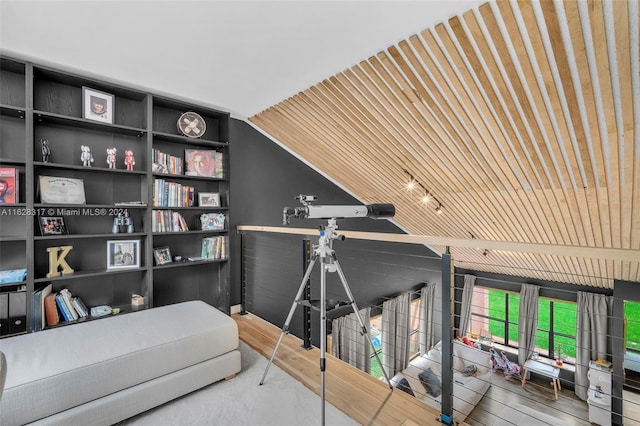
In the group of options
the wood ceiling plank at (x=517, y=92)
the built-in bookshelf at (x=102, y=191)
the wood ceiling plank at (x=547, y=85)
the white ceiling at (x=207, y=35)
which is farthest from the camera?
the built-in bookshelf at (x=102, y=191)

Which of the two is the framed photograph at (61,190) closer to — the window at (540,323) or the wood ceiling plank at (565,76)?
the wood ceiling plank at (565,76)

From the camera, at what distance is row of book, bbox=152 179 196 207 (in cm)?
262

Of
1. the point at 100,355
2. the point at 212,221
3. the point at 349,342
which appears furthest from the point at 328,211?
the point at 349,342

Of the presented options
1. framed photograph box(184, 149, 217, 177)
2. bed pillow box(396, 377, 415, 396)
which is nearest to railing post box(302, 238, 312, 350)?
framed photograph box(184, 149, 217, 177)

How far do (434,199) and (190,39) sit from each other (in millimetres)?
3585

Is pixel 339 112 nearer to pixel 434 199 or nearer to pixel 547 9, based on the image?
pixel 547 9

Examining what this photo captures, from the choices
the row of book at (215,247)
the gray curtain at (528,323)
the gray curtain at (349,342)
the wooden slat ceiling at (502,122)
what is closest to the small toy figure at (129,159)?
the row of book at (215,247)

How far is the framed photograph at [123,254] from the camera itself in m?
2.42

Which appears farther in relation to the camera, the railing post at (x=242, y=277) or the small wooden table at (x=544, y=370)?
the small wooden table at (x=544, y=370)

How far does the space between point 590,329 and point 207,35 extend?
792 cm

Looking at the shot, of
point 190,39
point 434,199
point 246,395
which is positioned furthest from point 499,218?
point 190,39

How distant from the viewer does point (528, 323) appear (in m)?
6.48

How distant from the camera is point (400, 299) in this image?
5906 mm

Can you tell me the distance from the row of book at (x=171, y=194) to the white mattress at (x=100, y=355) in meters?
1.07
